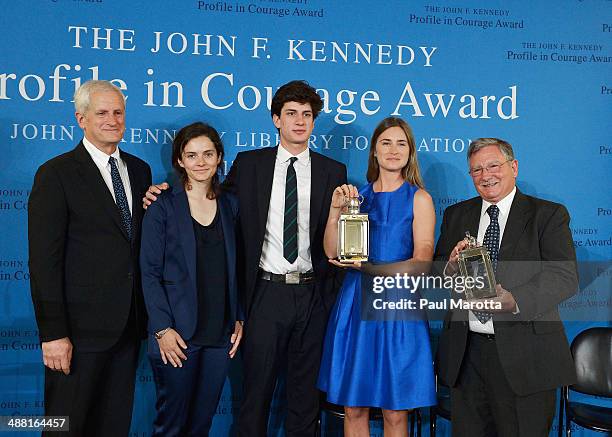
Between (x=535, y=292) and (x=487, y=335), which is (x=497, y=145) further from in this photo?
(x=487, y=335)

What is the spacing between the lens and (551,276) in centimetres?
288

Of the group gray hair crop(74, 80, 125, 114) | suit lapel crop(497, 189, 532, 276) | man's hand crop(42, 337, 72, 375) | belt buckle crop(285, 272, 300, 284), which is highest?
gray hair crop(74, 80, 125, 114)

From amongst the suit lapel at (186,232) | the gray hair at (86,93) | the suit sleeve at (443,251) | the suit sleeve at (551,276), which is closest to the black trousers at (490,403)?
the suit sleeve at (551,276)

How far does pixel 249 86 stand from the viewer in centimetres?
393

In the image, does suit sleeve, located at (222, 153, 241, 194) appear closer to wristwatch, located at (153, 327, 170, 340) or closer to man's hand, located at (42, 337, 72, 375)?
wristwatch, located at (153, 327, 170, 340)

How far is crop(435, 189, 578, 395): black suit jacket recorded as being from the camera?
2.85m

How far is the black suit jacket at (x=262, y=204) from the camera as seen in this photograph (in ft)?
10.6

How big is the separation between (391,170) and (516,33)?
5.34 ft

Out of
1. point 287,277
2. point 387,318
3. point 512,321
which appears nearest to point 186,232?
point 287,277

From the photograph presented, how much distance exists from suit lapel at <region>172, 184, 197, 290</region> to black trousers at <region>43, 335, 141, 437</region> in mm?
468

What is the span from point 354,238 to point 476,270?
21.9 inches

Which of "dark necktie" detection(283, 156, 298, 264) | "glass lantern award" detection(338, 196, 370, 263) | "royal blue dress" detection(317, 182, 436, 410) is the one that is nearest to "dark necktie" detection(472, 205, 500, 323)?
"royal blue dress" detection(317, 182, 436, 410)

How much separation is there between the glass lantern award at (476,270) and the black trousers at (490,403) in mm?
236

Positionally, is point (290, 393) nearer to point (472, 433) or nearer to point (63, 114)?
point (472, 433)
